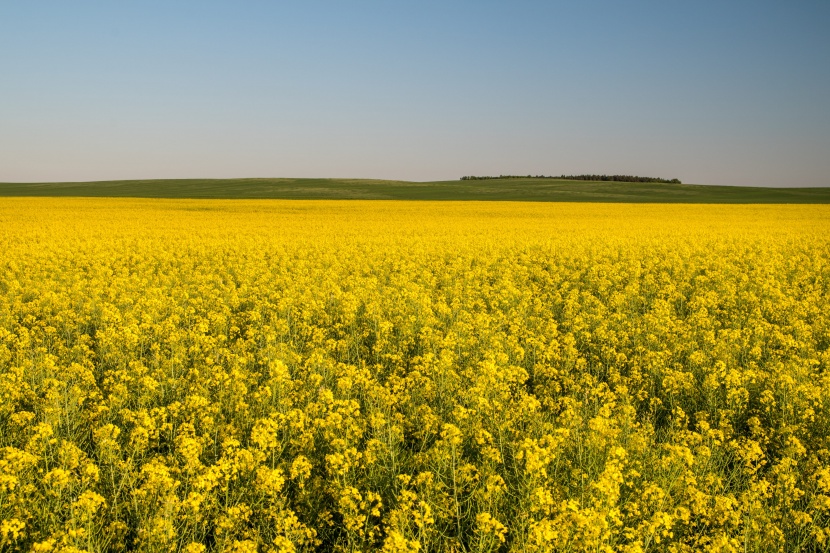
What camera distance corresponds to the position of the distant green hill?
70.1 metres

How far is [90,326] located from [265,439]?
7431mm

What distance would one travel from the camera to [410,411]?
6594 mm

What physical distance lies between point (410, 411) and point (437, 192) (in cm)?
7146

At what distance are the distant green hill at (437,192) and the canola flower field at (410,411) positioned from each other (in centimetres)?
5551

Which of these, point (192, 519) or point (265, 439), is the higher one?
point (265, 439)

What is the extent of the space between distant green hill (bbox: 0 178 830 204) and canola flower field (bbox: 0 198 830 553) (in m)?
55.5

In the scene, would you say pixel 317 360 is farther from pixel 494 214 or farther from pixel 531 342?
pixel 494 214

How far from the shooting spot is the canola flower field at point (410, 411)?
168 inches

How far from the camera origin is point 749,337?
31.8ft

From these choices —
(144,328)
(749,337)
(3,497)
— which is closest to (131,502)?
(3,497)

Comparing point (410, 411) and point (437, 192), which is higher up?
point (437, 192)

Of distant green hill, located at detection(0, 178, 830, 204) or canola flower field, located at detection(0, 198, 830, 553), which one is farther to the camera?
distant green hill, located at detection(0, 178, 830, 204)

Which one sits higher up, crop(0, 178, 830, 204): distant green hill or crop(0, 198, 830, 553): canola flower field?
crop(0, 178, 830, 204): distant green hill

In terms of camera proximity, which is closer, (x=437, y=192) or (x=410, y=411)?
Result: (x=410, y=411)
